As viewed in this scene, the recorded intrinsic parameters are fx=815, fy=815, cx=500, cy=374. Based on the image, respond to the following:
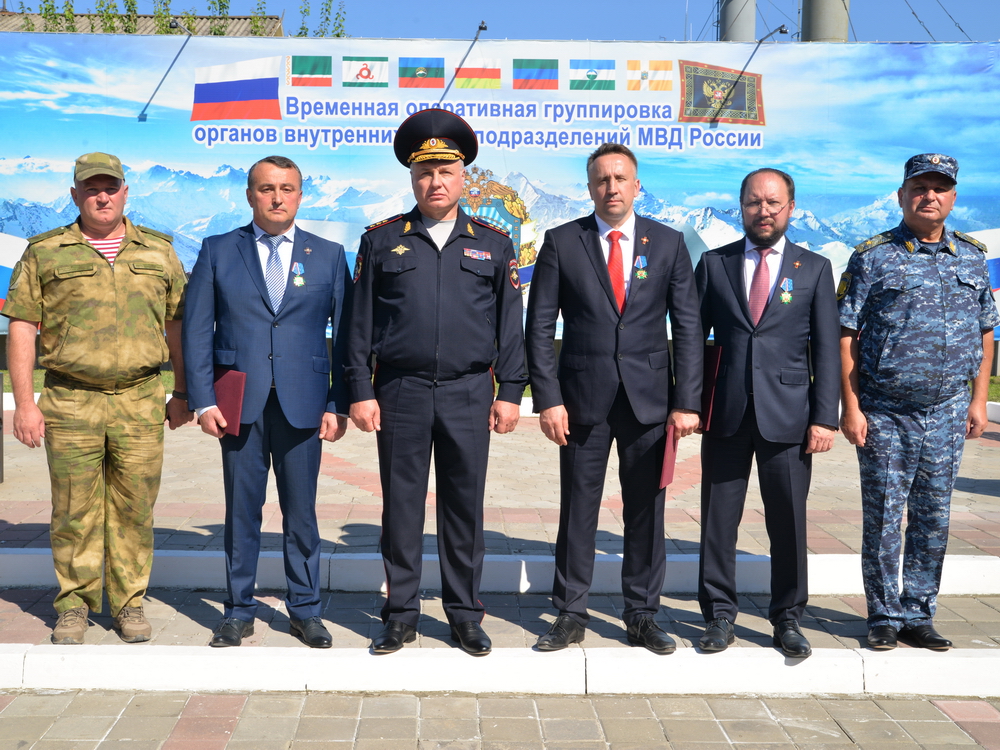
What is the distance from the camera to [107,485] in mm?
3699

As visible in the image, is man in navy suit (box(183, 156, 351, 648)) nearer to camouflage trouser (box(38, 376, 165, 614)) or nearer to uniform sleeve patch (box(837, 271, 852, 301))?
camouflage trouser (box(38, 376, 165, 614))

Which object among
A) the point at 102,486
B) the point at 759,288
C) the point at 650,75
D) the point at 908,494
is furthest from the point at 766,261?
the point at 650,75

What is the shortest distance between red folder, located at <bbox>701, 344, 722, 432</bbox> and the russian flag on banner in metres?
12.3

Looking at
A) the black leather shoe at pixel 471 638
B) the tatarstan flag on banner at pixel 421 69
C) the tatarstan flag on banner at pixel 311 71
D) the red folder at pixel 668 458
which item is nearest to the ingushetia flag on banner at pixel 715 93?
the tatarstan flag on banner at pixel 421 69

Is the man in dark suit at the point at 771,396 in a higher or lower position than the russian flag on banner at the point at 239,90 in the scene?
lower

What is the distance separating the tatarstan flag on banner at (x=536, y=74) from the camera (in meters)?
14.1

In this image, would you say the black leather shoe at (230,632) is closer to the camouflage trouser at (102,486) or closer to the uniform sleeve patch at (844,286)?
the camouflage trouser at (102,486)

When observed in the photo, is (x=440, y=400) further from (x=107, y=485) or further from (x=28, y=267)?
(x=28, y=267)

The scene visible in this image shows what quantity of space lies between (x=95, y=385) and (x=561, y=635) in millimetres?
2289

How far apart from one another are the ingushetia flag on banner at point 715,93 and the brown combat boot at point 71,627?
1311 cm

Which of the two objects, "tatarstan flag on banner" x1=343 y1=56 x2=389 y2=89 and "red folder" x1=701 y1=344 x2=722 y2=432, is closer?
"red folder" x1=701 y1=344 x2=722 y2=432

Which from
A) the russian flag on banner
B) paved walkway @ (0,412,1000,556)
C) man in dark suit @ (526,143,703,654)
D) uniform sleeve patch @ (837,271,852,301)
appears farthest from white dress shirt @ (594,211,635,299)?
the russian flag on banner

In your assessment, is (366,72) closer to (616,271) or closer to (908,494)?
(616,271)

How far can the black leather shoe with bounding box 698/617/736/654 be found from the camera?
338cm
